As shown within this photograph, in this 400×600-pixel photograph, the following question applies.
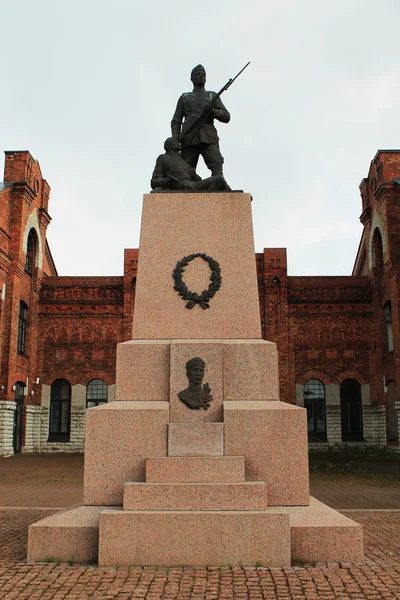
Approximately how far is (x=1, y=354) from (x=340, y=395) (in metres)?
14.3

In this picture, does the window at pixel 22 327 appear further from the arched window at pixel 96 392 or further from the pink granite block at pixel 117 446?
the pink granite block at pixel 117 446

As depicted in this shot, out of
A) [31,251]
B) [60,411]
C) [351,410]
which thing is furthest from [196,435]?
[31,251]

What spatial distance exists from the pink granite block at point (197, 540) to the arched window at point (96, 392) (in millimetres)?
21090

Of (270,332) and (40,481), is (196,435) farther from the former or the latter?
(270,332)

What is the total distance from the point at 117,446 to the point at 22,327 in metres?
20.7

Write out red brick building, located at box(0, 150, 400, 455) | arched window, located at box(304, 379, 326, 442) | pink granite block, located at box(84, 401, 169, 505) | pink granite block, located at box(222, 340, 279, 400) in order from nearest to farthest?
pink granite block, located at box(84, 401, 169, 505), pink granite block, located at box(222, 340, 279, 400), red brick building, located at box(0, 150, 400, 455), arched window, located at box(304, 379, 326, 442)

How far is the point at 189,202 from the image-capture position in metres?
7.04

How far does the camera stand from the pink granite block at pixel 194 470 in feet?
17.0

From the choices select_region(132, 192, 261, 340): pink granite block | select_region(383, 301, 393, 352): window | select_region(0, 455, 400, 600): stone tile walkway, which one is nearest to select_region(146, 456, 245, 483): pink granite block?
select_region(0, 455, 400, 600): stone tile walkway

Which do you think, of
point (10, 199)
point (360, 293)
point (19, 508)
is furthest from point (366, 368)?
point (19, 508)

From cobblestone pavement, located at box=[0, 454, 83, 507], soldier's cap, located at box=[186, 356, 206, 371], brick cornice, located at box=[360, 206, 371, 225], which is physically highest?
brick cornice, located at box=[360, 206, 371, 225]

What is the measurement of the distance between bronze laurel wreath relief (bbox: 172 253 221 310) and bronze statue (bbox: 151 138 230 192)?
97 cm

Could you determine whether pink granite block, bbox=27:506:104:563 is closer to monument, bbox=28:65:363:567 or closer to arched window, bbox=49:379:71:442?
monument, bbox=28:65:363:567

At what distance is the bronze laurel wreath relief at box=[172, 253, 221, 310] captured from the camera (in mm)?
6641
